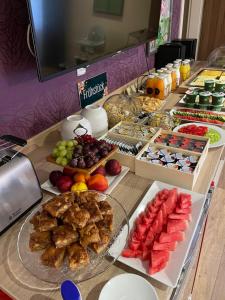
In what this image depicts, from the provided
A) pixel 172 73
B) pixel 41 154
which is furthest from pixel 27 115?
pixel 172 73

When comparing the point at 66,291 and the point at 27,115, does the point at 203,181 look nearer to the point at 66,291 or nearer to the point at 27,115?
the point at 66,291

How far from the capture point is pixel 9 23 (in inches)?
37.0

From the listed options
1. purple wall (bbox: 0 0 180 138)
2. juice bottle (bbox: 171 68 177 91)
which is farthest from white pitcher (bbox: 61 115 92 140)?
juice bottle (bbox: 171 68 177 91)

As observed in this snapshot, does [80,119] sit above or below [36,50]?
below

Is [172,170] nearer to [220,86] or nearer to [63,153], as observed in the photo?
[63,153]

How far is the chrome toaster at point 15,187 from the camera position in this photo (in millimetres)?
721

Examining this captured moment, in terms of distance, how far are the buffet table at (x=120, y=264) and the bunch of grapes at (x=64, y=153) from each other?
4.3 inches

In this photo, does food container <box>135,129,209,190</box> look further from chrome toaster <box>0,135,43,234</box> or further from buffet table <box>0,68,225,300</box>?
chrome toaster <box>0,135,43,234</box>

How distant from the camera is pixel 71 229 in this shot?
2.23 feet

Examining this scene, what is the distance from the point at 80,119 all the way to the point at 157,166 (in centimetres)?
35

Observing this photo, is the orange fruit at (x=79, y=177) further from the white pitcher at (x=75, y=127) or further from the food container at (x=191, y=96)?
the food container at (x=191, y=96)

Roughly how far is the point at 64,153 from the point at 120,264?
1.32 feet

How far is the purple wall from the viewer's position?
947 mm

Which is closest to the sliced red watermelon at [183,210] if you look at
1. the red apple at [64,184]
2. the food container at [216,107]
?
the red apple at [64,184]
